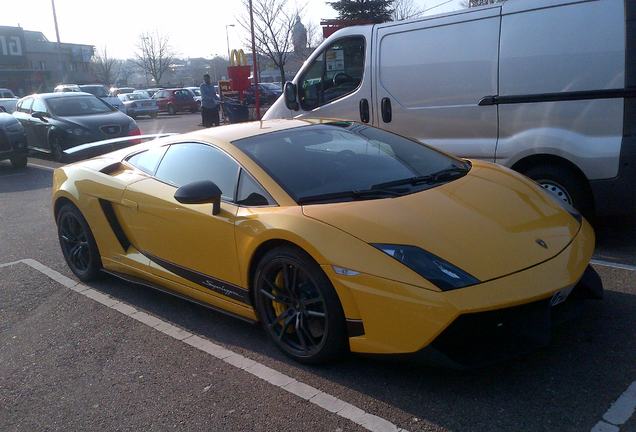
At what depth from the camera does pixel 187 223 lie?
395 cm

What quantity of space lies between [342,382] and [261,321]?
0.68m

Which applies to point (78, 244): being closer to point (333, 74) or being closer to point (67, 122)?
point (333, 74)

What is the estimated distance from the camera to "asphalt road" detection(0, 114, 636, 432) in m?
2.87

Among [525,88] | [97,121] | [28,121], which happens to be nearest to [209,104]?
[97,121]

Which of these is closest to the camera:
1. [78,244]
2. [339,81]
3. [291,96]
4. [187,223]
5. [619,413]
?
[619,413]

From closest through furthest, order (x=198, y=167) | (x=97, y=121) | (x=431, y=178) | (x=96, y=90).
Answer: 1. (x=431, y=178)
2. (x=198, y=167)
3. (x=97, y=121)
4. (x=96, y=90)

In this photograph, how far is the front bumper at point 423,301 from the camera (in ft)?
9.12

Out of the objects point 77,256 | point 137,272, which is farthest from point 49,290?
point 137,272

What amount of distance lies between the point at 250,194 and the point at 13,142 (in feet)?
33.6

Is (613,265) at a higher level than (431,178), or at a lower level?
lower

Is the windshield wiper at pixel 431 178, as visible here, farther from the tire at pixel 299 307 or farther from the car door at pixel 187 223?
the car door at pixel 187 223

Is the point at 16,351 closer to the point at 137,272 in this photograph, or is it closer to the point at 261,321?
the point at 137,272

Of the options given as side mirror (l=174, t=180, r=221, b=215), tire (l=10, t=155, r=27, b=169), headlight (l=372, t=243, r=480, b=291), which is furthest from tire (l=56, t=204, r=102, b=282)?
tire (l=10, t=155, r=27, b=169)

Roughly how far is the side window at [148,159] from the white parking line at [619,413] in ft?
10.8
